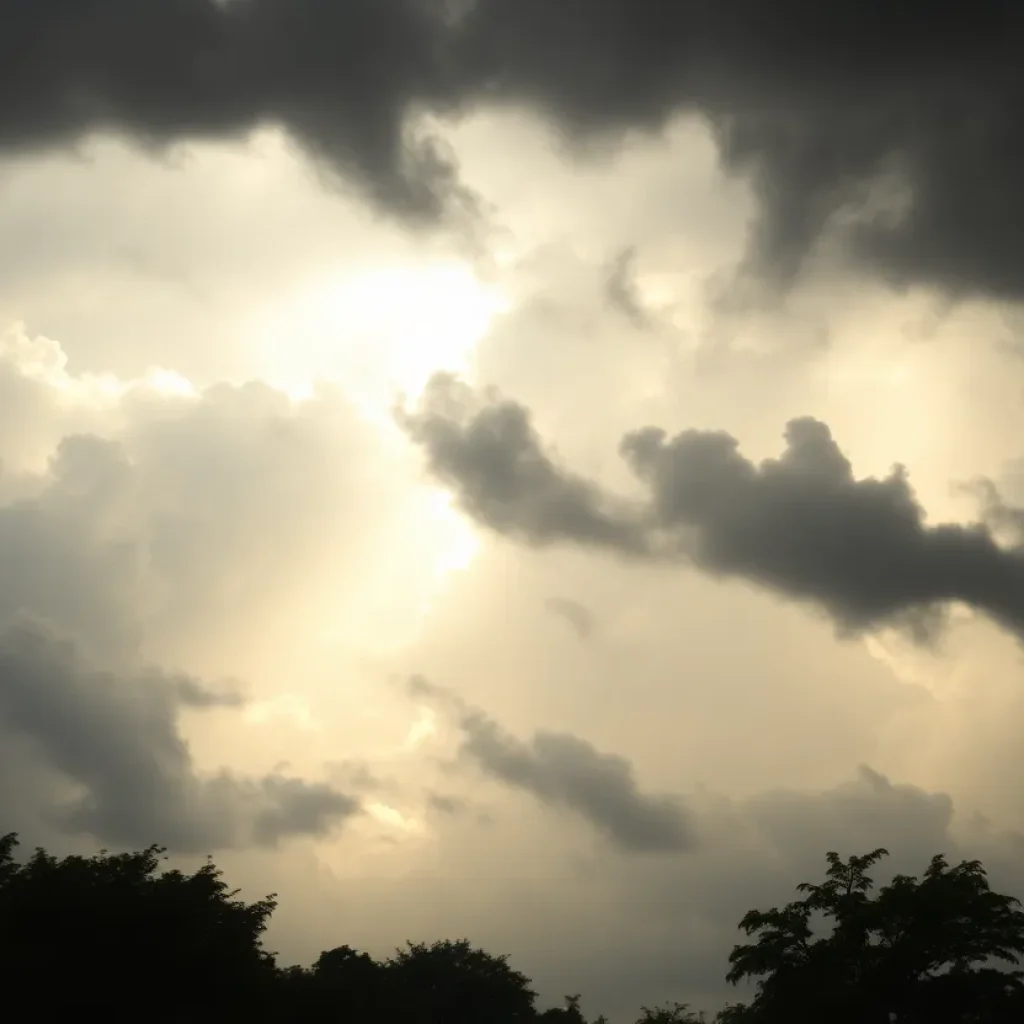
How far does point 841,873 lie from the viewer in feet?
198

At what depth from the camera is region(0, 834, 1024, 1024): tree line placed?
5169 cm

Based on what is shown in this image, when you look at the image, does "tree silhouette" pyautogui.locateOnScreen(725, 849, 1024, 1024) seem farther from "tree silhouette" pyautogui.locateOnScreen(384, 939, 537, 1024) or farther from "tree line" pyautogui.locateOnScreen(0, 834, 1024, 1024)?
"tree silhouette" pyautogui.locateOnScreen(384, 939, 537, 1024)

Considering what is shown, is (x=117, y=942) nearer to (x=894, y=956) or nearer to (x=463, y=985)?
(x=894, y=956)

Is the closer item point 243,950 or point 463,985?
point 243,950

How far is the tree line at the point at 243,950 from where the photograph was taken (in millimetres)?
51688

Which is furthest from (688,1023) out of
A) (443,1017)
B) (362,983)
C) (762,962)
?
(762,962)

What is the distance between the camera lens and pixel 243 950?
6278cm

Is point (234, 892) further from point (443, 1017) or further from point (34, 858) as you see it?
point (443, 1017)

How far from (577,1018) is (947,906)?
11430 centimetres

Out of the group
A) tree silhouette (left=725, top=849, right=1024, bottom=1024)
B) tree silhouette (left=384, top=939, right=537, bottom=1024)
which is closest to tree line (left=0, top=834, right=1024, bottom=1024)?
tree silhouette (left=725, top=849, right=1024, bottom=1024)

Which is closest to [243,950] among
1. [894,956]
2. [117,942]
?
[117,942]

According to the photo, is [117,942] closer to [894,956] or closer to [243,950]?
[243,950]

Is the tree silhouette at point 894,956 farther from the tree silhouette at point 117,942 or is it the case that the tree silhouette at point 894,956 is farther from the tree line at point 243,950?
the tree silhouette at point 117,942

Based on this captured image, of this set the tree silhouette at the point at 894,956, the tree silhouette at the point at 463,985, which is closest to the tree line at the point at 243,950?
the tree silhouette at the point at 894,956
